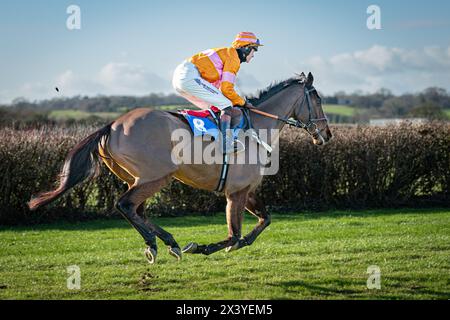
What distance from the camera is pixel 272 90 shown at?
293 inches

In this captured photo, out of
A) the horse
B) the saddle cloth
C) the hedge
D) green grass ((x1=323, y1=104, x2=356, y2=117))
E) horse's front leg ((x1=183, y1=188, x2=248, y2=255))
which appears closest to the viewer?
the horse

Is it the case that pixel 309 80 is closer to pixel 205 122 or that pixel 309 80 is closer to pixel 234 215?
pixel 205 122

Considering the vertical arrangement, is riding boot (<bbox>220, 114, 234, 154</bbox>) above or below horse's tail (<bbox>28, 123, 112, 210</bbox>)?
above

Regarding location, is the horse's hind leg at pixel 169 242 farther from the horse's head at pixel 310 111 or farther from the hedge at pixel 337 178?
the hedge at pixel 337 178

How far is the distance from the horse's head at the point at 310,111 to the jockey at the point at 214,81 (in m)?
1.04

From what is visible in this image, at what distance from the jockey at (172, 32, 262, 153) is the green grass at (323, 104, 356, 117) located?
30449 millimetres

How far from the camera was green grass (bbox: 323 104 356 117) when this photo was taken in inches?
1458

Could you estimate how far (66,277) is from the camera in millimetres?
6508

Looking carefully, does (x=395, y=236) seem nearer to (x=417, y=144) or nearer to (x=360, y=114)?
(x=417, y=144)

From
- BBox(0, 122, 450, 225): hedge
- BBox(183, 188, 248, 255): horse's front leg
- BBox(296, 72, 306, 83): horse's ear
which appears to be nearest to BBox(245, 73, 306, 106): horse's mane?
BBox(296, 72, 306, 83): horse's ear

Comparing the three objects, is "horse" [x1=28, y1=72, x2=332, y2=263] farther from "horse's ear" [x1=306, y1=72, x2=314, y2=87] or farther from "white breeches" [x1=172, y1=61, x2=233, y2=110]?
"horse's ear" [x1=306, y1=72, x2=314, y2=87]

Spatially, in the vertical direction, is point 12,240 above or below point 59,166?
below
